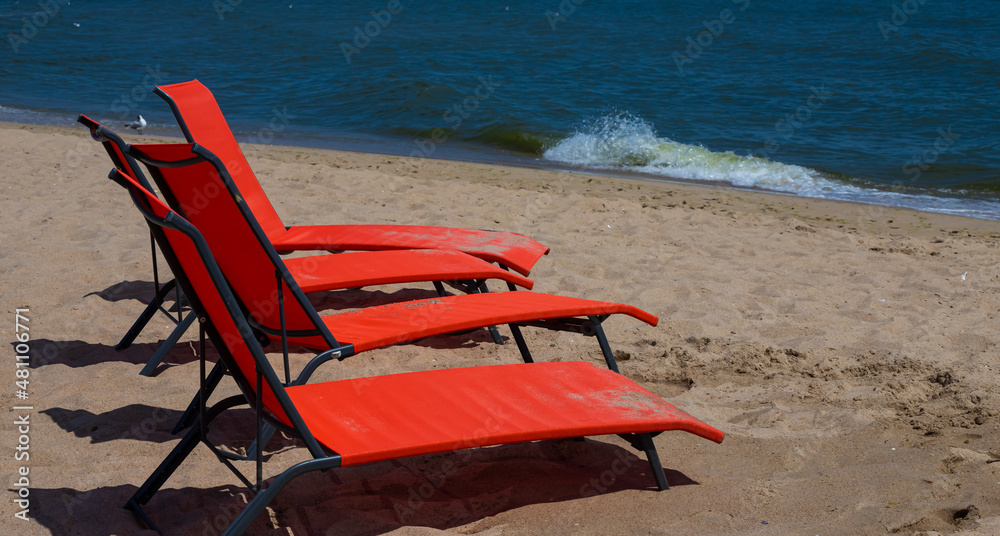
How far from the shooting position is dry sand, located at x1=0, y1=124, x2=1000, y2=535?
257 cm

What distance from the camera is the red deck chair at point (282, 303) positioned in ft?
8.94

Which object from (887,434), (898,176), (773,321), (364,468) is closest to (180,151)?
(364,468)

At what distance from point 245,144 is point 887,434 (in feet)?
33.2

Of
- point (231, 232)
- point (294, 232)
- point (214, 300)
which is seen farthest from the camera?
point (294, 232)

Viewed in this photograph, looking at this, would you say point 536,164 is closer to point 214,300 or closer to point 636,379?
point 636,379

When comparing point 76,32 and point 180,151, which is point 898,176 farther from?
point 76,32

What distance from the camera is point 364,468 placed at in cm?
291

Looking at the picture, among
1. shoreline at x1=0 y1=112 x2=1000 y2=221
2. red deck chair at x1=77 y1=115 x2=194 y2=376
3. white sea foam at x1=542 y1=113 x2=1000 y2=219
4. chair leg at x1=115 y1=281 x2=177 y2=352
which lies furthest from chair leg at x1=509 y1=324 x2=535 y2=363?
white sea foam at x1=542 y1=113 x2=1000 y2=219

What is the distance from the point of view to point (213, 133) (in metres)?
4.47

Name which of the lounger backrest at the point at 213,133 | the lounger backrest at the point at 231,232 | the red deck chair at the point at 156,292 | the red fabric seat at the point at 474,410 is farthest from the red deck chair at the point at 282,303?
the lounger backrest at the point at 213,133

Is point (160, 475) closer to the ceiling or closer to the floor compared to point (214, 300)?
closer to the floor

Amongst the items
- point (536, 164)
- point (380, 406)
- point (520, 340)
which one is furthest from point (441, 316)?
point (536, 164)

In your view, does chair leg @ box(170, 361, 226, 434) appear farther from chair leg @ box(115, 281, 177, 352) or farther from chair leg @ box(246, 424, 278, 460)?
chair leg @ box(115, 281, 177, 352)

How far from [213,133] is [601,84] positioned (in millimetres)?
13347
